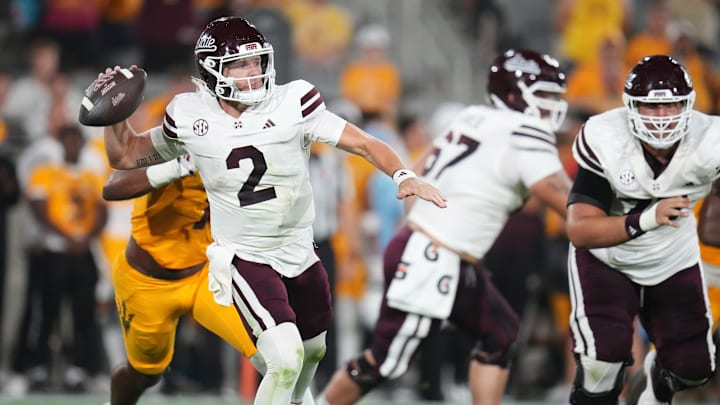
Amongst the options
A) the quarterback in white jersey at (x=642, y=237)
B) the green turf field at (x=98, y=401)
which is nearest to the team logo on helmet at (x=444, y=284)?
the quarterback in white jersey at (x=642, y=237)

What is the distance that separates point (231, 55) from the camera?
5531mm

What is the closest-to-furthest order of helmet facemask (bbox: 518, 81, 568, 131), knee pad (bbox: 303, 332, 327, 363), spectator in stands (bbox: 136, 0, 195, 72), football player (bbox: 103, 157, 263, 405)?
knee pad (bbox: 303, 332, 327, 363) < football player (bbox: 103, 157, 263, 405) < helmet facemask (bbox: 518, 81, 568, 131) < spectator in stands (bbox: 136, 0, 195, 72)

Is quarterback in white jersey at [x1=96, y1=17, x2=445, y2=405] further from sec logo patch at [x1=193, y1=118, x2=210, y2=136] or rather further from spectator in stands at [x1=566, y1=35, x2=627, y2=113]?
spectator in stands at [x1=566, y1=35, x2=627, y2=113]

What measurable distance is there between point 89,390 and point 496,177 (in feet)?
14.0

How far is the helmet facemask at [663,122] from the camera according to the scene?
18.7 ft

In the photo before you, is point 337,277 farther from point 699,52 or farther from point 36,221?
point 699,52

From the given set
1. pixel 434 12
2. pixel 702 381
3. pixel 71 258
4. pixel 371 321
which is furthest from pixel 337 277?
pixel 702 381

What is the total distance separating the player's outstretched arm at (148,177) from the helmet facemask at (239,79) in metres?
0.51

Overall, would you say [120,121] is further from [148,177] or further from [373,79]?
[373,79]

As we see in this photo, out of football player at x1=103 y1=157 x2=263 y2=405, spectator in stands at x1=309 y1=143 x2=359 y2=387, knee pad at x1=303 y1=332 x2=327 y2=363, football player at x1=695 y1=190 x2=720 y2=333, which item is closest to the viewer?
knee pad at x1=303 y1=332 x2=327 y2=363

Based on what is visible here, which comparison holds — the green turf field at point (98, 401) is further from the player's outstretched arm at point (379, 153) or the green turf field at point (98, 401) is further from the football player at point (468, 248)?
the player's outstretched arm at point (379, 153)

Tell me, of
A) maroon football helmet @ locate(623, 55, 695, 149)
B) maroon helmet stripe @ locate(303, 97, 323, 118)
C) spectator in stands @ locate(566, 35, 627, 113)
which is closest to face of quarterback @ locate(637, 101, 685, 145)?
maroon football helmet @ locate(623, 55, 695, 149)

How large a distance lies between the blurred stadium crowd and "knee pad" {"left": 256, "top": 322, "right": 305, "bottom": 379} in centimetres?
330

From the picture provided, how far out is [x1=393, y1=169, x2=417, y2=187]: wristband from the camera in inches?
214
